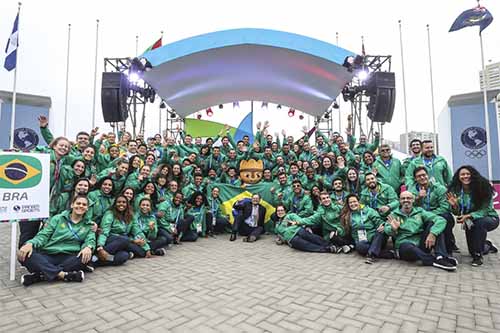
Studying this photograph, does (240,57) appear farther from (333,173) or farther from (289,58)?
(333,173)

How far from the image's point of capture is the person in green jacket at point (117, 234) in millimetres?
3740

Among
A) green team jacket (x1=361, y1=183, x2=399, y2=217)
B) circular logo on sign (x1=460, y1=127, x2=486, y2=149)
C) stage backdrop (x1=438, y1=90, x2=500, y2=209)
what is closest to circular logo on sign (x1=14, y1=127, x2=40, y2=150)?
green team jacket (x1=361, y1=183, x2=399, y2=217)

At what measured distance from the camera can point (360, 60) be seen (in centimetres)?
855

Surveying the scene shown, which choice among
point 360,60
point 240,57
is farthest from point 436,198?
point 240,57

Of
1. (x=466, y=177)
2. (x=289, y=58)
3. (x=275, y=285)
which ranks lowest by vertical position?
(x=275, y=285)

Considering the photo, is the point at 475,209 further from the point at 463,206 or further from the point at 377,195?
the point at 377,195

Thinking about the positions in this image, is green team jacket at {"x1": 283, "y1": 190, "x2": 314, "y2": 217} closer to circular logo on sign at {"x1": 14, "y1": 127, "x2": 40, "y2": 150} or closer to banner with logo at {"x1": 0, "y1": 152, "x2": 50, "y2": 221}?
banner with logo at {"x1": 0, "y1": 152, "x2": 50, "y2": 221}

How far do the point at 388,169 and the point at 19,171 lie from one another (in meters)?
5.62

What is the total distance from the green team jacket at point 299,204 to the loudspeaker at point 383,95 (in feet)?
15.4

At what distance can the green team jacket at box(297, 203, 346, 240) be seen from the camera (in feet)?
15.4

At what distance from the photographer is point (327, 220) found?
475 cm

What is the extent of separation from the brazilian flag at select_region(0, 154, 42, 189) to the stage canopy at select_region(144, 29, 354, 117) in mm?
6968

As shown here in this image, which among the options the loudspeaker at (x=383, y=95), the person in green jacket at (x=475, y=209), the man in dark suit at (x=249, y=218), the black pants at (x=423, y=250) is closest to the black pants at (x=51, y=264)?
the man in dark suit at (x=249, y=218)

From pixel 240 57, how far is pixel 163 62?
2.67m
